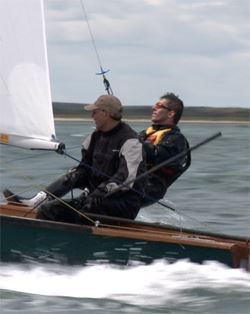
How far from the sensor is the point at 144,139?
23.6 ft

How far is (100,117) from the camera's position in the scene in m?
6.78

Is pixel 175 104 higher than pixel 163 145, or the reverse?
pixel 175 104

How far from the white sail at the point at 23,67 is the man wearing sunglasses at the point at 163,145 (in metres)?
0.64

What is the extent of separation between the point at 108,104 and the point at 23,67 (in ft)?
1.69

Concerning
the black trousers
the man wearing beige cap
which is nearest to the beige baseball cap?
the man wearing beige cap

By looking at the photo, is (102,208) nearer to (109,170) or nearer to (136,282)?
(109,170)

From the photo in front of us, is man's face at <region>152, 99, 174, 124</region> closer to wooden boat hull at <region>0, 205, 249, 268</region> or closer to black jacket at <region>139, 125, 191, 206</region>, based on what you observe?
black jacket at <region>139, 125, 191, 206</region>

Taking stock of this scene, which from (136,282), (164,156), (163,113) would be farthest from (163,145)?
(136,282)

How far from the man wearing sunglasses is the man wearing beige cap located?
194mm

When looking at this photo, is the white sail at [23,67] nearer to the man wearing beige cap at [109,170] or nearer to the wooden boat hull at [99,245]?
the man wearing beige cap at [109,170]

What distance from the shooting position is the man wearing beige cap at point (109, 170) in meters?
6.66

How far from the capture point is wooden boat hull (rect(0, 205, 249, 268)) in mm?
6453

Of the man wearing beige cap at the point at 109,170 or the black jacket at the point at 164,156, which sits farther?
the black jacket at the point at 164,156

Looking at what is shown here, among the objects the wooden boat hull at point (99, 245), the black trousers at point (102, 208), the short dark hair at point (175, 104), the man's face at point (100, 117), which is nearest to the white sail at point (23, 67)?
the man's face at point (100, 117)
